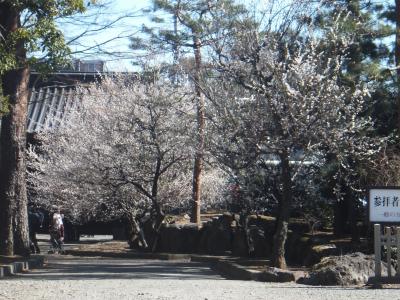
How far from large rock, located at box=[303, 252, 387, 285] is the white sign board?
1.22 metres

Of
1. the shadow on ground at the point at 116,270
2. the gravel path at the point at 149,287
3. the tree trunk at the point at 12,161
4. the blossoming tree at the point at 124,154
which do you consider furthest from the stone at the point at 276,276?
the blossoming tree at the point at 124,154

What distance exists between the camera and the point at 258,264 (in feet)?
59.9

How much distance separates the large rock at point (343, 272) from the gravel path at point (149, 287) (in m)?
0.51

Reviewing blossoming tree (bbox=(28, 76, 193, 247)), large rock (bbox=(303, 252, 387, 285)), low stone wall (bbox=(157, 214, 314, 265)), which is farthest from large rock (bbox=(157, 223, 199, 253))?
large rock (bbox=(303, 252, 387, 285))

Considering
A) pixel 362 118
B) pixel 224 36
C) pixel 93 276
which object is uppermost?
pixel 224 36

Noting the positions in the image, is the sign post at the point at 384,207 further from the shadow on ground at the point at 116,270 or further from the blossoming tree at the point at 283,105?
the shadow on ground at the point at 116,270

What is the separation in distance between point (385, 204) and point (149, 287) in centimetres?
503

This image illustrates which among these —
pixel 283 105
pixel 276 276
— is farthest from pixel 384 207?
pixel 283 105

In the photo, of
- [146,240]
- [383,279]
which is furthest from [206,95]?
[146,240]

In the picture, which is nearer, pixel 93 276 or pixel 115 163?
pixel 93 276

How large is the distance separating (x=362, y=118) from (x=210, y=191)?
1113 centimetres

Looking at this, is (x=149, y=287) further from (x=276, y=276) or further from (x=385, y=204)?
(x=385, y=204)

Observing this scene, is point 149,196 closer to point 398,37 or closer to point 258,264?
point 258,264

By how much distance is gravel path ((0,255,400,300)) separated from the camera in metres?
11.9
